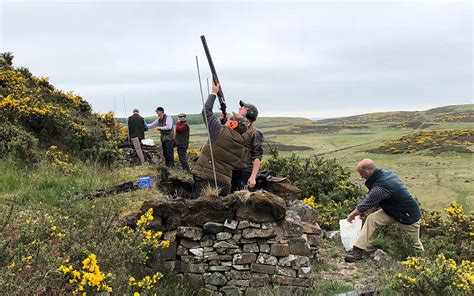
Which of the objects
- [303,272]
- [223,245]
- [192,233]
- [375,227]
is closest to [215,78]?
[192,233]

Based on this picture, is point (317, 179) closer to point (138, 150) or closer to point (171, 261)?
point (138, 150)

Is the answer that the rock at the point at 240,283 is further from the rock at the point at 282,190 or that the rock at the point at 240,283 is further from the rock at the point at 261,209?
the rock at the point at 282,190

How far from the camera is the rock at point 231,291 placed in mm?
6027

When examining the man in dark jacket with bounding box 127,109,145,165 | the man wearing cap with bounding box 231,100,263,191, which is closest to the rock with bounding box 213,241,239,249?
the man wearing cap with bounding box 231,100,263,191

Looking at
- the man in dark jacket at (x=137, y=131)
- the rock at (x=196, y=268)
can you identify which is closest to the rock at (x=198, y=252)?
the rock at (x=196, y=268)

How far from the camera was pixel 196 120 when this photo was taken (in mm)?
83750

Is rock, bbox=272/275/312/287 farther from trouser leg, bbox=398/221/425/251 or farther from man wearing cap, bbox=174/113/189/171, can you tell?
man wearing cap, bbox=174/113/189/171

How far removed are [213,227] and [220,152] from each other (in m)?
1.49

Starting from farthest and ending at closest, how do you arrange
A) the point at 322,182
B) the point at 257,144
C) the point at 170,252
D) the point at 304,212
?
1. the point at 322,182
2. the point at 304,212
3. the point at 257,144
4. the point at 170,252

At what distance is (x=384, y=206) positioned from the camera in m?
7.31

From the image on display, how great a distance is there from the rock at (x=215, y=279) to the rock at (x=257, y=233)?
747mm

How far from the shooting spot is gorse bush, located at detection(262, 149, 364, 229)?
473 inches

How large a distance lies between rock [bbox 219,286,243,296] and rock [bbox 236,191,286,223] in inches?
43.9

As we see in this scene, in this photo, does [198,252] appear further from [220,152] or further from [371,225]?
[371,225]
